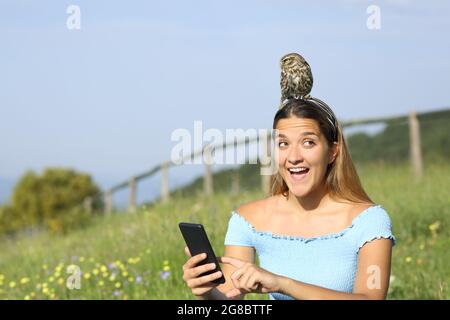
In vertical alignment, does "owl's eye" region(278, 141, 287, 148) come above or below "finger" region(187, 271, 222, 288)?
above

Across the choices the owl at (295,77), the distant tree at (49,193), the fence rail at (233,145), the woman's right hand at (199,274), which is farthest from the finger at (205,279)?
the distant tree at (49,193)

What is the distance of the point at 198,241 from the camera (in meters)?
2.73

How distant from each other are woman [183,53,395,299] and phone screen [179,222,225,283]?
0.05m

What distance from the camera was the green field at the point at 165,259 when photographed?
640cm

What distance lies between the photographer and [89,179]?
23.7 metres

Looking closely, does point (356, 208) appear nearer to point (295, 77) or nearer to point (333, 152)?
point (333, 152)

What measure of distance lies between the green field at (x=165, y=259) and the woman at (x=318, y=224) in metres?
2.24

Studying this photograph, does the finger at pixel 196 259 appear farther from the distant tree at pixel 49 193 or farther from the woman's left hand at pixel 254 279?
the distant tree at pixel 49 193

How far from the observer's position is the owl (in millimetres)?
3149

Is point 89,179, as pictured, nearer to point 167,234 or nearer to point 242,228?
point 167,234

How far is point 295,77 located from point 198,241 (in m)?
0.83

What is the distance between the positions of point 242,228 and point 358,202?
47 cm

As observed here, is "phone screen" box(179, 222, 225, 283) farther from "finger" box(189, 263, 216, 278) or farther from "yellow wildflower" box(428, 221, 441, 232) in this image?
"yellow wildflower" box(428, 221, 441, 232)

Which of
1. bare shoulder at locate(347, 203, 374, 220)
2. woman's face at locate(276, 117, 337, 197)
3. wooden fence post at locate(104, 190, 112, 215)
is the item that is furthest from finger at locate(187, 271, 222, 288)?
wooden fence post at locate(104, 190, 112, 215)
